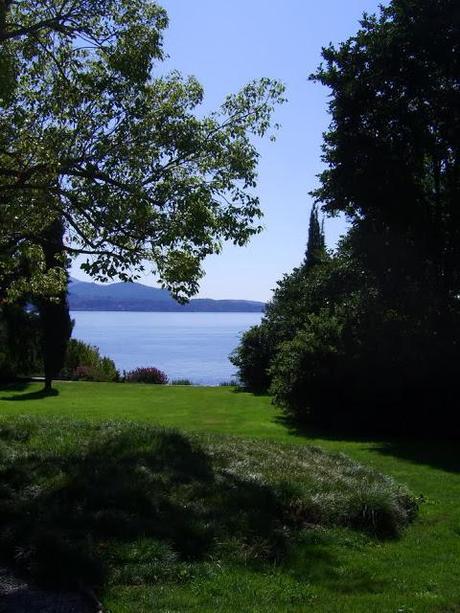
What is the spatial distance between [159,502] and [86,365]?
29164mm

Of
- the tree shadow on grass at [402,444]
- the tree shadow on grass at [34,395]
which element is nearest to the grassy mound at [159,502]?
the tree shadow on grass at [402,444]

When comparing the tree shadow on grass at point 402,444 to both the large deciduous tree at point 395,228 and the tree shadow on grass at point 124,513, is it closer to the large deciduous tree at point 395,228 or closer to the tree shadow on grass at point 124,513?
the large deciduous tree at point 395,228

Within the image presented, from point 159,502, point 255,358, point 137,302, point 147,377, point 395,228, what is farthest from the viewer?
point 137,302

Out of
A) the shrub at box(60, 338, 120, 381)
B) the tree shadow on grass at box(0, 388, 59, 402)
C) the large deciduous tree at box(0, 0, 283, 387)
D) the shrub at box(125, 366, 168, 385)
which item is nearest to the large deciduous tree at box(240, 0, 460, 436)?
the large deciduous tree at box(0, 0, 283, 387)

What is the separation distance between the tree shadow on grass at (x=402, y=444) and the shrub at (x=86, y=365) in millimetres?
16999

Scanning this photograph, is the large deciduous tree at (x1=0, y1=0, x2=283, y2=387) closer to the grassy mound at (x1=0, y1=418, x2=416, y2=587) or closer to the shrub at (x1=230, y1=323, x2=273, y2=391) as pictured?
the grassy mound at (x1=0, y1=418, x2=416, y2=587)

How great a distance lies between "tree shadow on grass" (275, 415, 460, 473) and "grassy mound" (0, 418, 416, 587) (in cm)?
391

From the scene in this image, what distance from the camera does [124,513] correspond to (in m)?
6.71

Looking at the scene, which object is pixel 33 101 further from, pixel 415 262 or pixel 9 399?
pixel 9 399

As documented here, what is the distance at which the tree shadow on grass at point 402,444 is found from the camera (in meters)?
13.9

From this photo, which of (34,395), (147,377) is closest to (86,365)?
(147,377)

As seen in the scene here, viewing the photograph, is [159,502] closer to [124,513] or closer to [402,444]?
[124,513]

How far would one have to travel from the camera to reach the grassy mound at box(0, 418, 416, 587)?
5.71 metres

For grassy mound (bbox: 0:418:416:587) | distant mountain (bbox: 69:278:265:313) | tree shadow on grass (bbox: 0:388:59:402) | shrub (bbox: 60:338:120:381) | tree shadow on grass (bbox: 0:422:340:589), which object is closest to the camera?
tree shadow on grass (bbox: 0:422:340:589)
